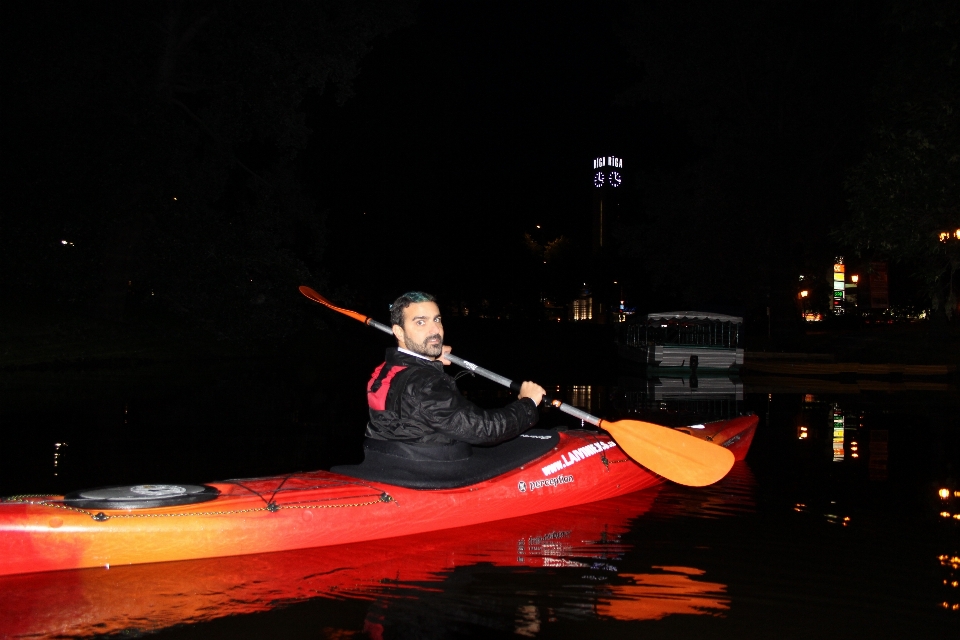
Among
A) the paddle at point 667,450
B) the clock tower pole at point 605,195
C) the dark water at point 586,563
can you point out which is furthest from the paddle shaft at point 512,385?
the clock tower pole at point 605,195

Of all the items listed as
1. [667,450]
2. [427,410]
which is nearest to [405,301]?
[427,410]

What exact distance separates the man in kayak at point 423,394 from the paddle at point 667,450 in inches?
46.8

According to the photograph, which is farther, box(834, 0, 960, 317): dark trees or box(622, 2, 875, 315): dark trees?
box(622, 2, 875, 315): dark trees

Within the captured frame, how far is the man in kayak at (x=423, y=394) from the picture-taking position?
20.5 ft

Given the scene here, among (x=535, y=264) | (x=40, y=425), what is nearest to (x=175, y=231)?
(x=40, y=425)

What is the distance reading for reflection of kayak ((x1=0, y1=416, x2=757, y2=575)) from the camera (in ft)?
18.1

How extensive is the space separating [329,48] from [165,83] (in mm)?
4729

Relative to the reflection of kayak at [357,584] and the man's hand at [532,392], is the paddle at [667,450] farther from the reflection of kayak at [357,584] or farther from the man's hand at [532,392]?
the reflection of kayak at [357,584]

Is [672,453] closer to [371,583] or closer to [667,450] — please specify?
[667,450]

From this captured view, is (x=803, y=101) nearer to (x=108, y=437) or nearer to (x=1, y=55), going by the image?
(x=1, y=55)

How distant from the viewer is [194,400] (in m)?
16.2

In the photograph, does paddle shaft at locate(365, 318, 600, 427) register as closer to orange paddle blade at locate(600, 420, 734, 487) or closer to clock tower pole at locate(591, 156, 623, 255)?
orange paddle blade at locate(600, 420, 734, 487)

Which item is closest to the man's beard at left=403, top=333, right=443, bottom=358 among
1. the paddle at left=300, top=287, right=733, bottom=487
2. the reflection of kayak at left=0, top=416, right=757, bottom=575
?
the reflection of kayak at left=0, top=416, right=757, bottom=575

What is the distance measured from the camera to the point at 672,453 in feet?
25.1
